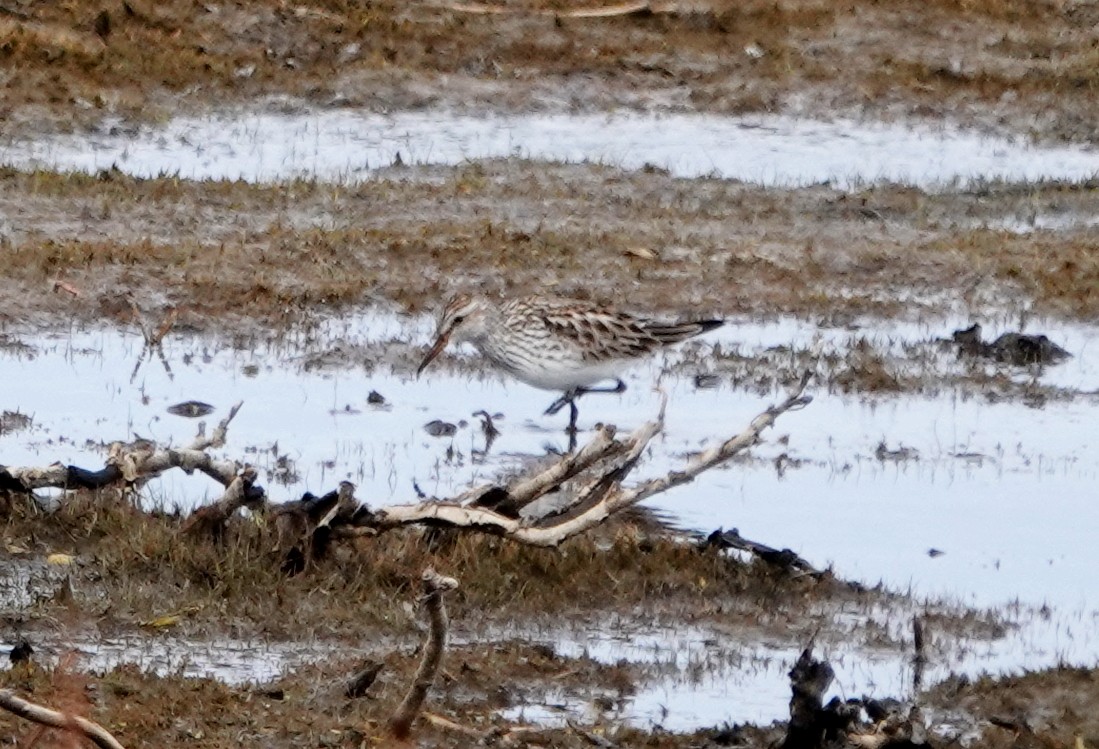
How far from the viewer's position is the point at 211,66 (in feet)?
69.5

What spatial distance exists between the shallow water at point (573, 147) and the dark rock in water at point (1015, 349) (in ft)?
19.0

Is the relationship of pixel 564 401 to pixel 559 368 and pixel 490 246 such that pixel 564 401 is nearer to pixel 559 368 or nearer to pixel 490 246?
pixel 559 368

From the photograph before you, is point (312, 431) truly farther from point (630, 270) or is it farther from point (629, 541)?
point (630, 270)

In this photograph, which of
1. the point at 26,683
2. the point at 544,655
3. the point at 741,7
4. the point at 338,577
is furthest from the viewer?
the point at 741,7

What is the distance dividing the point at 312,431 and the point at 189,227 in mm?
5059

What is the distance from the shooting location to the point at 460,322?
1246 centimetres

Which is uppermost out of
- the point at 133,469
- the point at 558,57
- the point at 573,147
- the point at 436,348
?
the point at 558,57

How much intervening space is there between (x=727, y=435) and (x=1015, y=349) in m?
2.84

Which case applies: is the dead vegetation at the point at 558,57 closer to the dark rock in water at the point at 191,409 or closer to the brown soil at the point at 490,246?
the brown soil at the point at 490,246

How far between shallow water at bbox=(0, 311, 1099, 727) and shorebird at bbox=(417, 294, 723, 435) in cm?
31

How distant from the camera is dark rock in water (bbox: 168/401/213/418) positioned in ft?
38.5

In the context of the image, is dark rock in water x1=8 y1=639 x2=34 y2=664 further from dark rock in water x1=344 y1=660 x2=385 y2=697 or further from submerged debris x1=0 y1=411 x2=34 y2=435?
submerged debris x1=0 y1=411 x2=34 y2=435

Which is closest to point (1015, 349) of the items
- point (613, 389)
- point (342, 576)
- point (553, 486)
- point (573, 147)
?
point (613, 389)

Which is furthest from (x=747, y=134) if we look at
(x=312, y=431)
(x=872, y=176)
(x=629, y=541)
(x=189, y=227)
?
(x=629, y=541)
